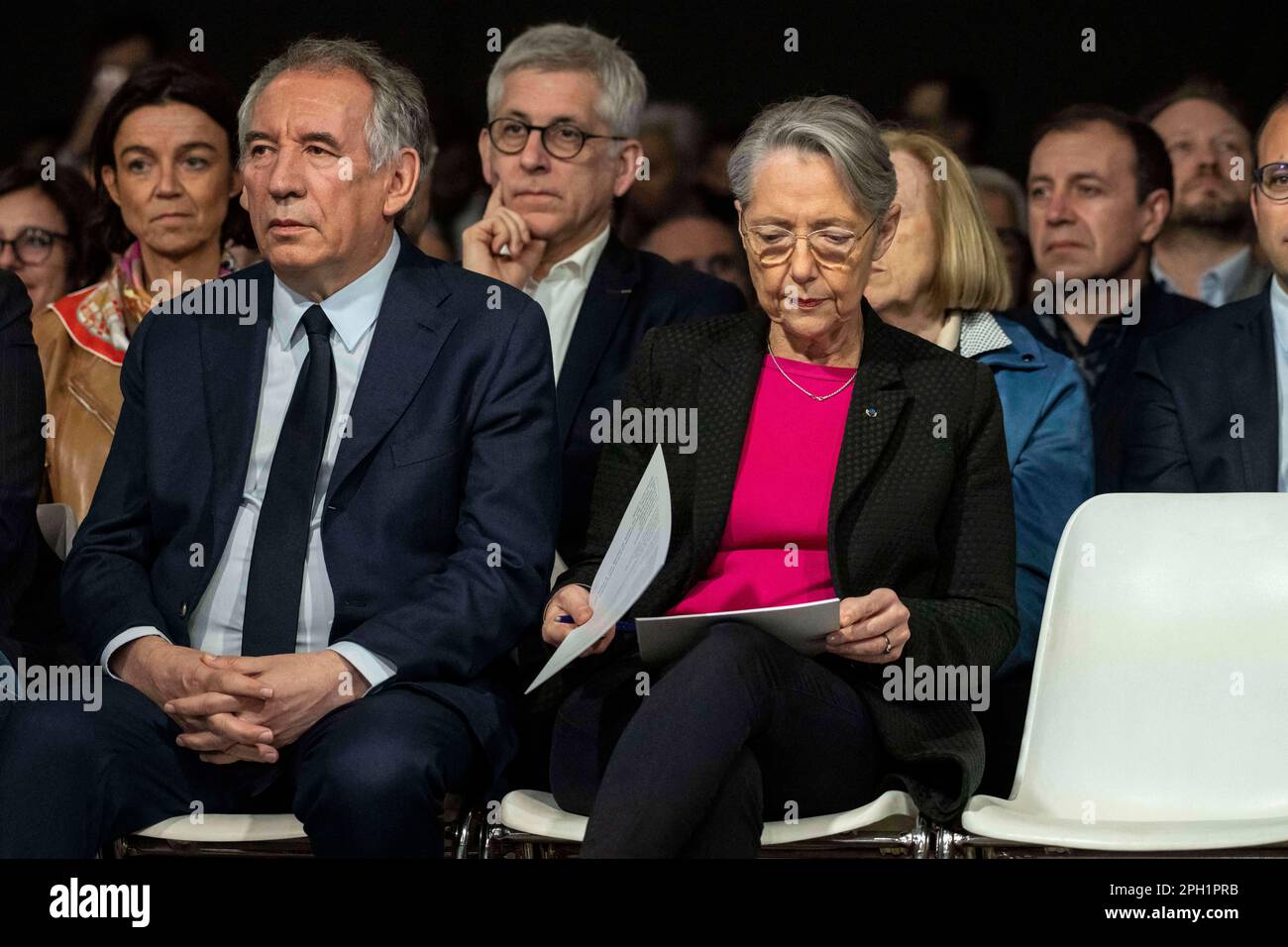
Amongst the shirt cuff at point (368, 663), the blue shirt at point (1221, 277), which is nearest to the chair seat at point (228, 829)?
the shirt cuff at point (368, 663)

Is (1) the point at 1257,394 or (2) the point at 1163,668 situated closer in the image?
(2) the point at 1163,668

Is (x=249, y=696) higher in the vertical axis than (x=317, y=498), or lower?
lower

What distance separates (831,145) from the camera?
2924mm

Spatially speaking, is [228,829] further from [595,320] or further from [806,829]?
[595,320]

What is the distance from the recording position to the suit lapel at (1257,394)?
3.38m

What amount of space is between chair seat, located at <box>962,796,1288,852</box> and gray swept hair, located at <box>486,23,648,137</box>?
1.77 metres

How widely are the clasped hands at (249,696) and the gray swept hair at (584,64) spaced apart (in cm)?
155

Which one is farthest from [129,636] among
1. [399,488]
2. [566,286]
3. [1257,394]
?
[1257,394]

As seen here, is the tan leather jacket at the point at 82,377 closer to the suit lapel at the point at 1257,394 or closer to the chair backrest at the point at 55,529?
the chair backrest at the point at 55,529

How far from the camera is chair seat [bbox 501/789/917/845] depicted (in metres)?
2.65

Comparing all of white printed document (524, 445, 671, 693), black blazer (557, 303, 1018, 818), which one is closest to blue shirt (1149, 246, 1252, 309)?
black blazer (557, 303, 1018, 818)

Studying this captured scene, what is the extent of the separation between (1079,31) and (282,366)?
2.05 metres

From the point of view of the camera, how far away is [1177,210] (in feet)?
13.4

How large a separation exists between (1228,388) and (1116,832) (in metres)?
1.10
